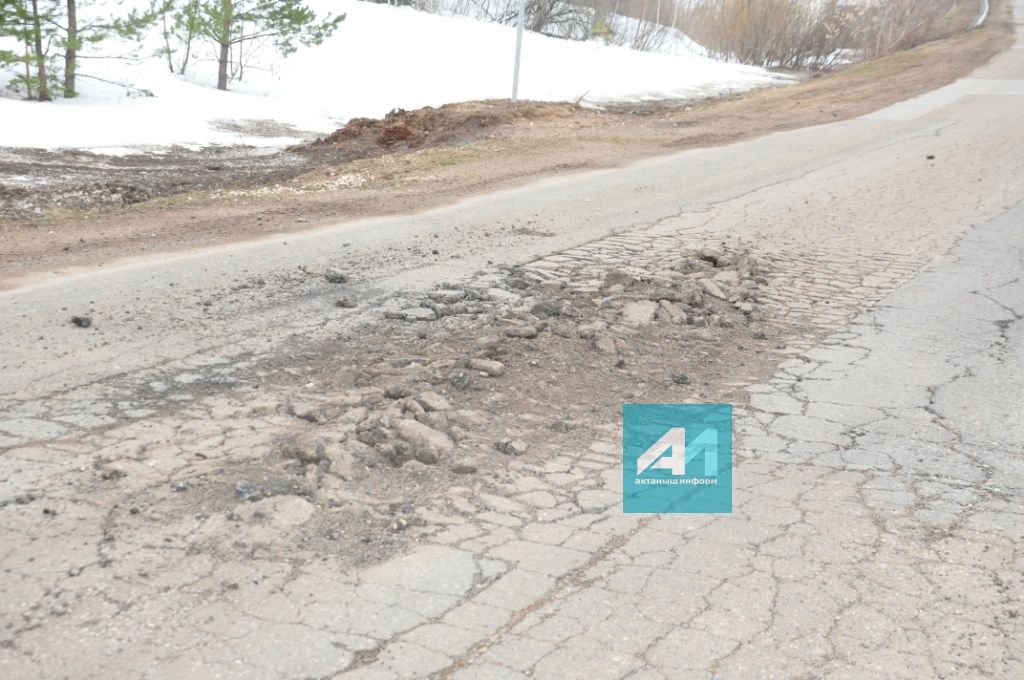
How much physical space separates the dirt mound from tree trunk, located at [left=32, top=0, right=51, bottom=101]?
4332 mm

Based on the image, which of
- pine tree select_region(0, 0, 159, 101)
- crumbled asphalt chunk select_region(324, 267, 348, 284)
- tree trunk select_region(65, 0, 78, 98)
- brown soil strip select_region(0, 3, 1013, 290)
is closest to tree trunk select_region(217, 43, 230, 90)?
pine tree select_region(0, 0, 159, 101)

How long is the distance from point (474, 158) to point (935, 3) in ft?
103

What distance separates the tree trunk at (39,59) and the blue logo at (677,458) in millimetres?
13514

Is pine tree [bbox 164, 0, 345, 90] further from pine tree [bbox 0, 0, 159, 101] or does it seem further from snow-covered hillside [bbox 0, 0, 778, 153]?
pine tree [bbox 0, 0, 159, 101]

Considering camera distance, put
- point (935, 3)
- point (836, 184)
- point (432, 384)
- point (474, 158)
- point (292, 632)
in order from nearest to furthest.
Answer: point (292, 632)
point (432, 384)
point (836, 184)
point (474, 158)
point (935, 3)

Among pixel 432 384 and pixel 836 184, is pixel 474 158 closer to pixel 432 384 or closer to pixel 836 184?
pixel 836 184

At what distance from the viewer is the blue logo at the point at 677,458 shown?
427 centimetres

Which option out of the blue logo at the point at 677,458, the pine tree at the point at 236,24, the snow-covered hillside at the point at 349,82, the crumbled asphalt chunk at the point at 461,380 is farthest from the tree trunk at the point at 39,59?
the blue logo at the point at 677,458

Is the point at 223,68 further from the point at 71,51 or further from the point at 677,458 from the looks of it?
the point at 677,458

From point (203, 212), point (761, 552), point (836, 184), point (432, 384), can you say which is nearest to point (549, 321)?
point (432, 384)

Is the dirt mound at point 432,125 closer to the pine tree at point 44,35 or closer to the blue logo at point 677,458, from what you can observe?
the pine tree at point 44,35

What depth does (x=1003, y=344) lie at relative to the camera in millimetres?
6617

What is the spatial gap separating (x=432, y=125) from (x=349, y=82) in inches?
258

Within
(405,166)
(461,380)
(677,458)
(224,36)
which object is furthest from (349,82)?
(677,458)
